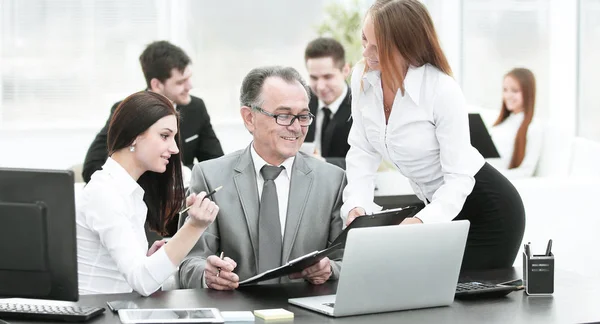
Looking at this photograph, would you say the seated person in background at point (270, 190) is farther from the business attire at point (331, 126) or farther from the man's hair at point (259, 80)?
the business attire at point (331, 126)

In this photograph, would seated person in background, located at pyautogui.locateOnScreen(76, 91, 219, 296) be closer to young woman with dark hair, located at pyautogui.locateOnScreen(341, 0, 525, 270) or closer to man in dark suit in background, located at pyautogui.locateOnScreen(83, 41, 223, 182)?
young woman with dark hair, located at pyautogui.locateOnScreen(341, 0, 525, 270)

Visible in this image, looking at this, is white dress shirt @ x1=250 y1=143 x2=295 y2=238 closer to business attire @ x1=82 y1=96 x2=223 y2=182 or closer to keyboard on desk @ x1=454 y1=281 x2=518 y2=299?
keyboard on desk @ x1=454 y1=281 x2=518 y2=299

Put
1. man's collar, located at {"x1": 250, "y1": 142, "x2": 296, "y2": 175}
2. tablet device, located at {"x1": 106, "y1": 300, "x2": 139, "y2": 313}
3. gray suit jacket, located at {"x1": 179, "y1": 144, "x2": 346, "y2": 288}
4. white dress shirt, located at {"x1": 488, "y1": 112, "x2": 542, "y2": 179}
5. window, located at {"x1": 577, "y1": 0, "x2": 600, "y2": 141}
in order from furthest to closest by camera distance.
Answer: white dress shirt, located at {"x1": 488, "y1": 112, "x2": 542, "y2": 179}
window, located at {"x1": 577, "y1": 0, "x2": 600, "y2": 141}
man's collar, located at {"x1": 250, "y1": 142, "x2": 296, "y2": 175}
gray suit jacket, located at {"x1": 179, "y1": 144, "x2": 346, "y2": 288}
tablet device, located at {"x1": 106, "y1": 300, "x2": 139, "y2": 313}

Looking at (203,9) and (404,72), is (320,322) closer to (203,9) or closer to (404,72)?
(404,72)

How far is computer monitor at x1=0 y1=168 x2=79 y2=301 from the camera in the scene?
2031 mm

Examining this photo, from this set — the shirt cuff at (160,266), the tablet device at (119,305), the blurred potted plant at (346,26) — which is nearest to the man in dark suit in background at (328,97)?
the blurred potted plant at (346,26)

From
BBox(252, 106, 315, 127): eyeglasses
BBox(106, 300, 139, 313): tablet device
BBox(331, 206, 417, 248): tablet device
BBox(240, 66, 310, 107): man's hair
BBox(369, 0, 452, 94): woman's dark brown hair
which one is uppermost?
BBox(369, 0, 452, 94): woman's dark brown hair

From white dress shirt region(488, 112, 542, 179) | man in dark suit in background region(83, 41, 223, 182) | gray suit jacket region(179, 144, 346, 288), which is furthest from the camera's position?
white dress shirt region(488, 112, 542, 179)

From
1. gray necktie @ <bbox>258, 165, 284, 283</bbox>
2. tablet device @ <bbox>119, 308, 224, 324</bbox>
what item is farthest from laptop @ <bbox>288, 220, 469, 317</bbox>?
gray necktie @ <bbox>258, 165, 284, 283</bbox>

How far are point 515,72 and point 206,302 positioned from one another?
4463 millimetres

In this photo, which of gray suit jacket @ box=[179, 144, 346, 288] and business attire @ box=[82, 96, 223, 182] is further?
business attire @ box=[82, 96, 223, 182]

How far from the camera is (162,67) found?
16.8 ft

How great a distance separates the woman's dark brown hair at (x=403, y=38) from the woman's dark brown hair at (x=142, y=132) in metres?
0.71

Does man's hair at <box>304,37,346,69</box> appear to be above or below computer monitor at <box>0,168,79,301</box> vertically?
above
